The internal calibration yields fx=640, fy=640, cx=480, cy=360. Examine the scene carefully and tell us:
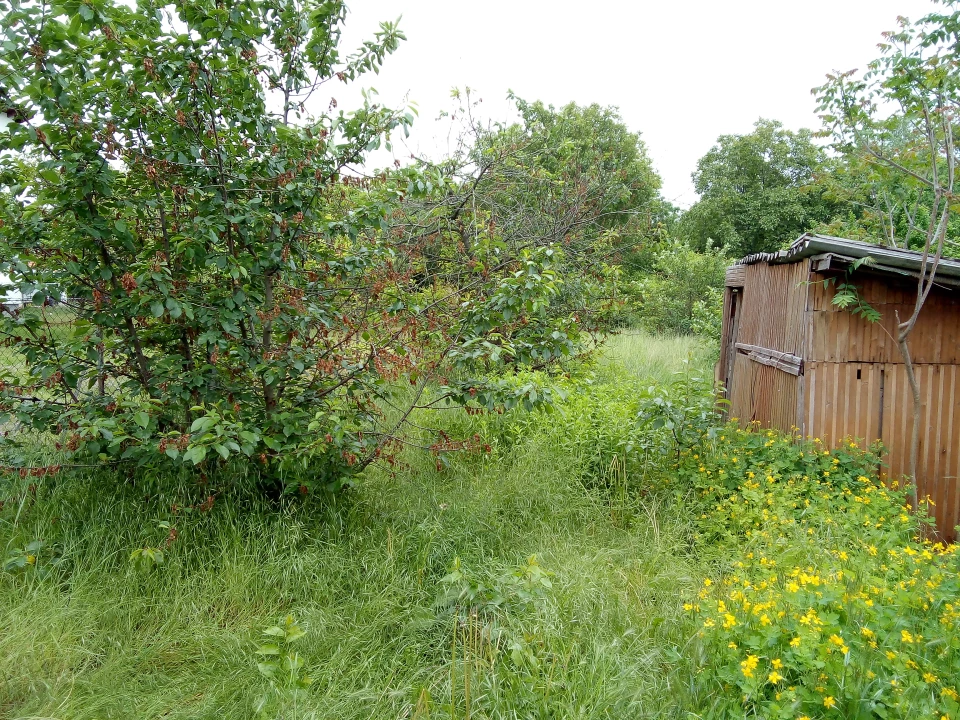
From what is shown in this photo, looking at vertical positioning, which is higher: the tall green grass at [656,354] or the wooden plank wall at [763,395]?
the tall green grass at [656,354]

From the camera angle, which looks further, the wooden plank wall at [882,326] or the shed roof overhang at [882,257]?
the wooden plank wall at [882,326]

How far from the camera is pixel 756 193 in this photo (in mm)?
24719

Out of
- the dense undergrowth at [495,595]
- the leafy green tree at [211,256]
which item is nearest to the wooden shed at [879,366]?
the dense undergrowth at [495,595]

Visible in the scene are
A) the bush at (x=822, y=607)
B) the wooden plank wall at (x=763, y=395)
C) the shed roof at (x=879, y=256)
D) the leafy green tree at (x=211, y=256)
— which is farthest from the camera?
the wooden plank wall at (x=763, y=395)

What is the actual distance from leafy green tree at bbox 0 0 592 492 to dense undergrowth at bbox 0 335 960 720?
1.65 ft

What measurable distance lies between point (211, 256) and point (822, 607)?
3.56 m

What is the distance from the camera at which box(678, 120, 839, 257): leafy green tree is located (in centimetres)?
2386

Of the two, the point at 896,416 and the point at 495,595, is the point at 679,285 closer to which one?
the point at 896,416

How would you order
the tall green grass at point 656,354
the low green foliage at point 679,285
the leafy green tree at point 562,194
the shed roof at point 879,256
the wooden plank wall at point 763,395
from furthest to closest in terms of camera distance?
1. the low green foliage at point 679,285
2. the tall green grass at point 656,354
3. the leafy green tree at point 562,194
4. the wooden plank wall at point 763,395
5. the shed roof at point 879,256

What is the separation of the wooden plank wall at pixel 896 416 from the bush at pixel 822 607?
28.4 inches

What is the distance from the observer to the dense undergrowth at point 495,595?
2.68 metres

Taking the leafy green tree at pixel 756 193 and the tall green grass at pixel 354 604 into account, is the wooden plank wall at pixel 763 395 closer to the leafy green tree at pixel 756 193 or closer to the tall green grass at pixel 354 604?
the tall green grass at pixel 354 604

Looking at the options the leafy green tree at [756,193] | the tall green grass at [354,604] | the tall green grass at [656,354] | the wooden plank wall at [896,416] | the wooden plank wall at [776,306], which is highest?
the leafy green tree at [756,193]

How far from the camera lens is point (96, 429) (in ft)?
10.8
